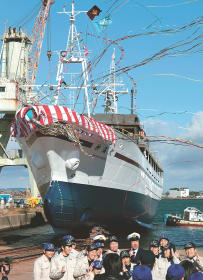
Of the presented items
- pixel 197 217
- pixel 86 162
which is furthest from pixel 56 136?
pixel 197 217

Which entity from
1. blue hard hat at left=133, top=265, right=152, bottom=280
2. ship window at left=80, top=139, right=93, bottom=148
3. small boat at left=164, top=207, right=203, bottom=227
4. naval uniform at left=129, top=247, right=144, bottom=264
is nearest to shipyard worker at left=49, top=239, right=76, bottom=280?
naval uniform at left=129, top=247, right=144, bottom=264

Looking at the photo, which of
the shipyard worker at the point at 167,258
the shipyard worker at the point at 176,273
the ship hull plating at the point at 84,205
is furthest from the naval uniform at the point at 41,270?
the ship hull plating at the point at 84,205

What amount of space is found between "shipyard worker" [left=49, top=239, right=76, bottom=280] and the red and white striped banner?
36.2ft

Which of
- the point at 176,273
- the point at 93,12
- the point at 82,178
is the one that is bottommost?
the point at 176,273

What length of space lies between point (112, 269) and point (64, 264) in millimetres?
1653

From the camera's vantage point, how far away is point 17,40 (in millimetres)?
49594

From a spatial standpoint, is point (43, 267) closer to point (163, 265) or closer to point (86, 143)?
point (163, 265)

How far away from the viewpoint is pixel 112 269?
263 inches

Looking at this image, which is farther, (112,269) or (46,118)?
(46,118)

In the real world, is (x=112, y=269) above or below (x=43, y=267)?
above

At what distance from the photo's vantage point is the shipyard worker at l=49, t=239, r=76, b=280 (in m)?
7.83

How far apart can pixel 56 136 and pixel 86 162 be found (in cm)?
242

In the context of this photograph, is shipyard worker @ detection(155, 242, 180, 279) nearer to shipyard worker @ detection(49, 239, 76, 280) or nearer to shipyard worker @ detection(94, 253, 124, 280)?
shipyard worker @ detection(49, 239, 76, 280)

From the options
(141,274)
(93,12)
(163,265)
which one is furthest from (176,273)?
(93,12)
